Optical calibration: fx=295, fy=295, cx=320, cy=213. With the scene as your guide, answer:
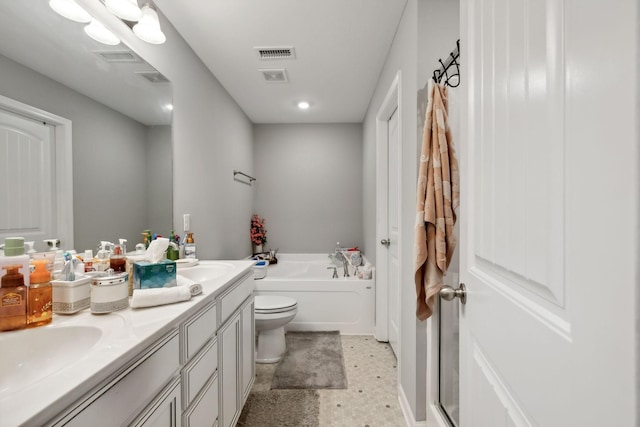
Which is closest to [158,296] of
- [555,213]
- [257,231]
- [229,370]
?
[229,370]

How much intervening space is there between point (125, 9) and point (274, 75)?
4.22ft

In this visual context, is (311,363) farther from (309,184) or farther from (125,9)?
(125,9)

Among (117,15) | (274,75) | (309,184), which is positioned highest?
(274,75)

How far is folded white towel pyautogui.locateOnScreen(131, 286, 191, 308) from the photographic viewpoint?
0.99 m

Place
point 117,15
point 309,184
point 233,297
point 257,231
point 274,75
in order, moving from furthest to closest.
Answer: point 309,184, point 257,231, point 274,75, point 233,297, point 117,15

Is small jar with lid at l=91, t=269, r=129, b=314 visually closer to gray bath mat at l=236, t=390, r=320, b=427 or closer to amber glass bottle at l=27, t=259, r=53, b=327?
amber glass bottle at l=27, t=259, r=53, b=327

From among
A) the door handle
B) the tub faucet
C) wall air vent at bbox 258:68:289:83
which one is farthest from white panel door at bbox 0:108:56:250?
the tub faucet

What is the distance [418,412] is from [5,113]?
6.98 feet

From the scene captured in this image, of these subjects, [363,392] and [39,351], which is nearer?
[39,351]

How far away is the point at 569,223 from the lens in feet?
1.34

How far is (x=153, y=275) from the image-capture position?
114 centimetres

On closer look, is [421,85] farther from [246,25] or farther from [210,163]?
[210,163]

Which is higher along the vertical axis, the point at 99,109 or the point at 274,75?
the point at 274,75

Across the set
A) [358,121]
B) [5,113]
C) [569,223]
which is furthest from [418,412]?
[358,121]
